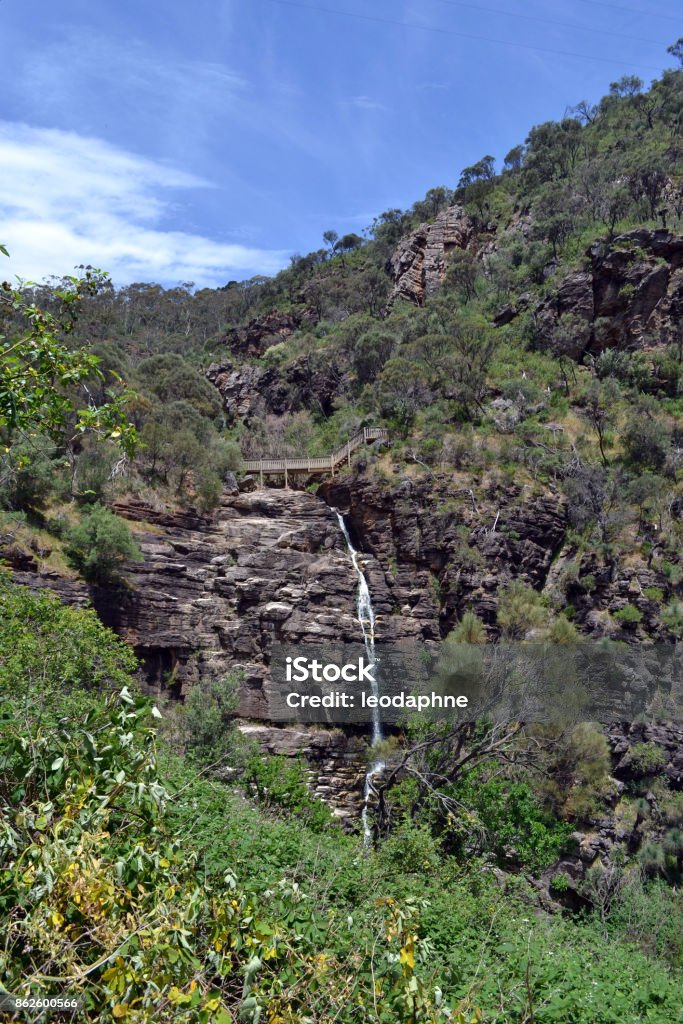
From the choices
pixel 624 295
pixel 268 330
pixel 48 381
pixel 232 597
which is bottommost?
pixel 232 597

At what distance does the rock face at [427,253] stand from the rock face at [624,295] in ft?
49.8

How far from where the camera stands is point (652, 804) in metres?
20.1

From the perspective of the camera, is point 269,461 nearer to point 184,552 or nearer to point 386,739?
point 184,552

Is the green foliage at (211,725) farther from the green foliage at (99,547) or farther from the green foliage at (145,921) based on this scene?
the green foliage at (145,921)

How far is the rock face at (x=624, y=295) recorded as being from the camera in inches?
1393

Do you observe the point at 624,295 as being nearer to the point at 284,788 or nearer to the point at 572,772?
the point at 572,772

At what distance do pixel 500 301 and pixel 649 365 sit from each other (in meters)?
13.6

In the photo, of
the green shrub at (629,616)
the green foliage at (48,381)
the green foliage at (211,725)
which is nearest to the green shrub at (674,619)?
the green shrub at (629,616)

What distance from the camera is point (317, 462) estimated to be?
33.4 meters

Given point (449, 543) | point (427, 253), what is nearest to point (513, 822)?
point (449, 543)

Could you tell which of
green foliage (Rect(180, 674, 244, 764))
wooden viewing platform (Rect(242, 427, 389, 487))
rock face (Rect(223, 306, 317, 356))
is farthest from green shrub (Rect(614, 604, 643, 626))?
rock face (Rect(223, 306, 317, 356))

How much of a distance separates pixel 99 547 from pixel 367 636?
31.2 ft

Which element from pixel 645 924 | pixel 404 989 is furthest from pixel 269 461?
pixel 404 989

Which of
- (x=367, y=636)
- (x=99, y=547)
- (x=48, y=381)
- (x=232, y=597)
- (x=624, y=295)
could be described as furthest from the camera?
(x=624, y=295)
